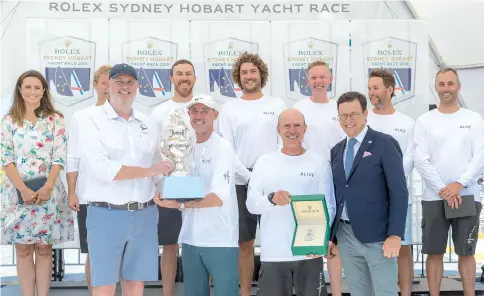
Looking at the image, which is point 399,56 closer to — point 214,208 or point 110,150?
point 214,208

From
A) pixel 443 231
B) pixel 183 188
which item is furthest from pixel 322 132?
pixel 183 188

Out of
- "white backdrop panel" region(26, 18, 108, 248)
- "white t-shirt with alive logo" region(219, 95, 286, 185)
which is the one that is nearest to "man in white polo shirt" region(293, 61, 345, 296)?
"white t-shirt with alive logo" region(219, 95, 286, 185)

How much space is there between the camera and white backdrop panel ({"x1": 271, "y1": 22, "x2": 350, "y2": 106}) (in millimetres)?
5465

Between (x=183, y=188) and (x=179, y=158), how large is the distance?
199 mm

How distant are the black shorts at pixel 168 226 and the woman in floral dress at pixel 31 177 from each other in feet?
2.38

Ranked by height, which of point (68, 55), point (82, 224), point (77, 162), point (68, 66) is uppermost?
point (68, 55)

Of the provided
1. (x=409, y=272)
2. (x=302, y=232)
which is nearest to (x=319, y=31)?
(x=409, y=272)

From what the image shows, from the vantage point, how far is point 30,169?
4.23 m

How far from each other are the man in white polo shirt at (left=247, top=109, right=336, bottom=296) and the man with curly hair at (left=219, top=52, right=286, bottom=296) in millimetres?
802

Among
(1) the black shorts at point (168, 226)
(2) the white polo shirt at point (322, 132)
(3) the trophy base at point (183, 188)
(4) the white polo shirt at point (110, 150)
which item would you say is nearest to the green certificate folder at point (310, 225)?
(3) the trophy base at point (183, 188)

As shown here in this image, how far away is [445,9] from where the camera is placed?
18.1ft

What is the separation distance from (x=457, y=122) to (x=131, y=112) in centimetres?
256

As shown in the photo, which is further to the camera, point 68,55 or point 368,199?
point 68,55

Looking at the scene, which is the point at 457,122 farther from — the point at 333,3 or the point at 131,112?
the point at 131,112
